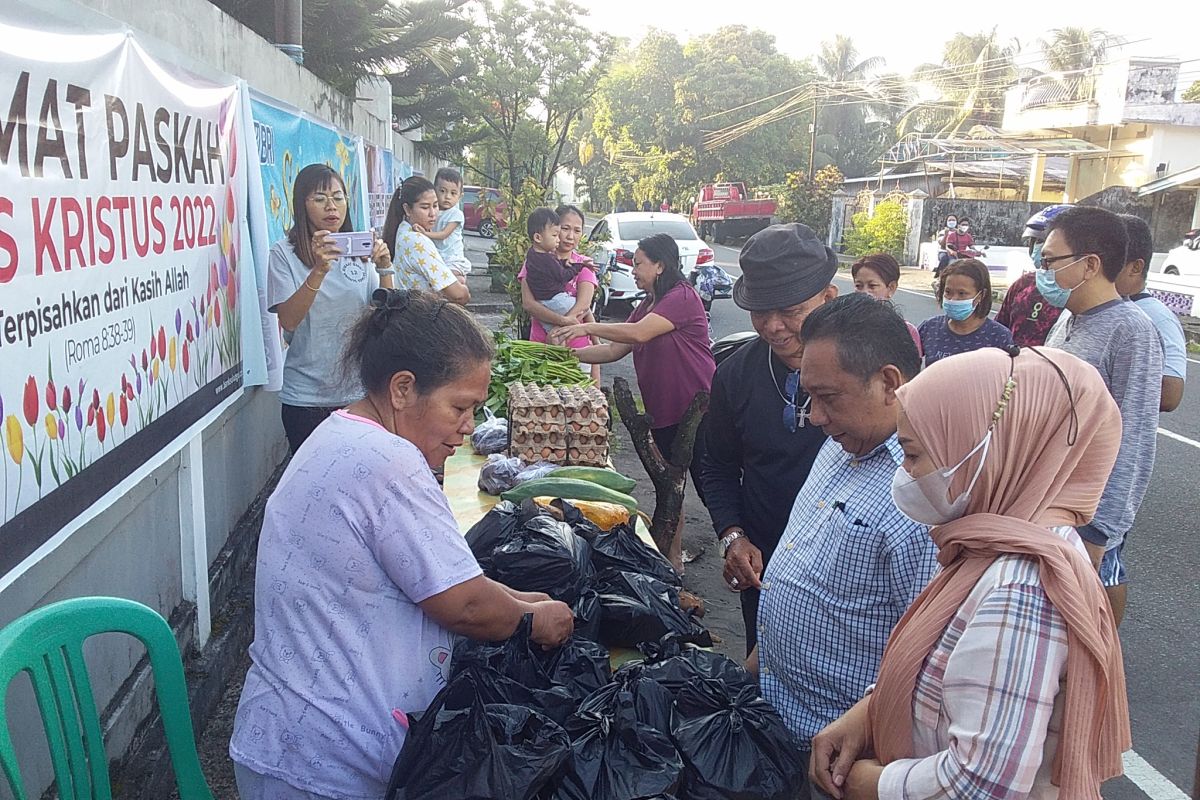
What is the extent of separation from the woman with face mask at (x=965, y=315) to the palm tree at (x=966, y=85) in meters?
40.9

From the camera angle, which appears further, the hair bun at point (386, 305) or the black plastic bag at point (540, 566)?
the black plastic bag at point (540, 566)

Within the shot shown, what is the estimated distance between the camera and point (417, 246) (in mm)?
5145

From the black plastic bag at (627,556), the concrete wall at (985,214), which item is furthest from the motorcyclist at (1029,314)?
the concrete wall at (985,214)

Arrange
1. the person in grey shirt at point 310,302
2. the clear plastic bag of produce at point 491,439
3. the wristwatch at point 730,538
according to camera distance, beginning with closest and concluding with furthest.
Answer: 1. the wristwatch at point 730,538
2. the person in grey shirt at point 310,302
3. the clear plastic bag of produce at point 491,439

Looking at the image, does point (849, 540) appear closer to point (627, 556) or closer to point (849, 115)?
point (627, 556)

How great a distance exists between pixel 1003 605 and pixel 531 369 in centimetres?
370

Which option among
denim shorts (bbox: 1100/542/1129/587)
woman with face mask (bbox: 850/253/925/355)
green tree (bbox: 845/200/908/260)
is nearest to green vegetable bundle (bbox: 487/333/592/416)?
woman with face mask (bbox: 850/253/925/355)

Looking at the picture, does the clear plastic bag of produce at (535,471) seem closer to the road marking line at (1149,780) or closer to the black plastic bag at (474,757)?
the black plastic bag at (474,757)

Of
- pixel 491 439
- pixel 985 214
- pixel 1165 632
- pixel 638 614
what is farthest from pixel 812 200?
pixel 638 614

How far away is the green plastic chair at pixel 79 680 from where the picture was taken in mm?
1804

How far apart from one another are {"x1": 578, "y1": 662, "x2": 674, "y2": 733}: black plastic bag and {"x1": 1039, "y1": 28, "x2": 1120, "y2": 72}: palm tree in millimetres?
44326

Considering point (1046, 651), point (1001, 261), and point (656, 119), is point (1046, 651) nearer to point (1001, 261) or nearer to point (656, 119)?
point (1001, 261)

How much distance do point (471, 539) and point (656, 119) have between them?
47345 millimetres

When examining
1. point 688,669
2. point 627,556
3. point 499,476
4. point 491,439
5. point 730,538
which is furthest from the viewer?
point 491,439
